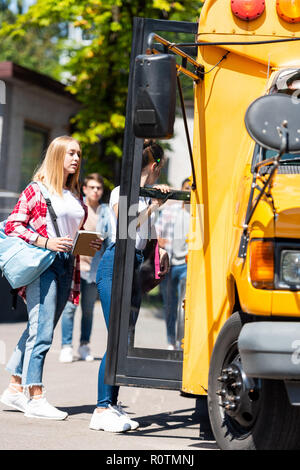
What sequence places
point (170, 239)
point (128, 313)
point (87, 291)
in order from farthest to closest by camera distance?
point (87, 291), point (170, 239), point (128, 313)

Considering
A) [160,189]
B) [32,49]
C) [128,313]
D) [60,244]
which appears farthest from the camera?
[32,49]

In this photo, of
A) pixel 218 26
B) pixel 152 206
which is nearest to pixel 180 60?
pixel 218 26

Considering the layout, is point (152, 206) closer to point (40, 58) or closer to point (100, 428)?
point (100, 428)

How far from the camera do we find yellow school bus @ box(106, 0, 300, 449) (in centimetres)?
430

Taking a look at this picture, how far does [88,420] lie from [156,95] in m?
2.75

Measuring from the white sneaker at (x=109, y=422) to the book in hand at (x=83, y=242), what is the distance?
3.72 feet

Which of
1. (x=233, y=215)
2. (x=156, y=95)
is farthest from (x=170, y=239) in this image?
(x=156, y=95)

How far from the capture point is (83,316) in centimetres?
989

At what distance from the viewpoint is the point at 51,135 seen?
2031 centimetres

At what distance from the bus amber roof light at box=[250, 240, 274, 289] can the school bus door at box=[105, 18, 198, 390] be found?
1462mm

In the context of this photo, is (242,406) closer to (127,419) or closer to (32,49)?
(127,419)

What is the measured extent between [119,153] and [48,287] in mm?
12077

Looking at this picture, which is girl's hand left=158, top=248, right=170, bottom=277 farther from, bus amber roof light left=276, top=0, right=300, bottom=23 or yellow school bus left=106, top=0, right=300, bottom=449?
bus amber roof light left=276, top=0, right=300, bottom=23

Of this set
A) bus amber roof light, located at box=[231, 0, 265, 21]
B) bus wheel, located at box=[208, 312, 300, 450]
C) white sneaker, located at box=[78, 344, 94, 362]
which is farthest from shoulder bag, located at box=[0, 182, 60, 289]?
white sneaker, located at box=[78, 344, 94, 362]
